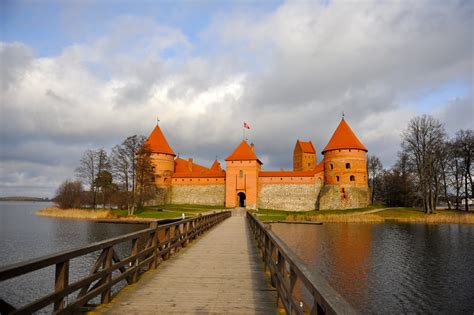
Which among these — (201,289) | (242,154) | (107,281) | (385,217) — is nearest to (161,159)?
(242,154)

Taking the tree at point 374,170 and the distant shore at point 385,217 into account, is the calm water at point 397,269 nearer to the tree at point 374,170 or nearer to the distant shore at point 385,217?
the distant shore at point 385,217

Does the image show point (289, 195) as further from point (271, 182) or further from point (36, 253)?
point (36, 253)

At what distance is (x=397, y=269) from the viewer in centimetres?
1263

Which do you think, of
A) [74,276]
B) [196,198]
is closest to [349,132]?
[196,198]

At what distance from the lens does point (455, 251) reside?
16.1m

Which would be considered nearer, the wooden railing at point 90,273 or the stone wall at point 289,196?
the wooden railing at point 90,273

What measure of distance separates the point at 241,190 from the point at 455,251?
2791 cm

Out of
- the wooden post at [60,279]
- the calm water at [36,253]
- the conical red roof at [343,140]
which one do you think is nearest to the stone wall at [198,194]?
the conical red roof at [343,140]

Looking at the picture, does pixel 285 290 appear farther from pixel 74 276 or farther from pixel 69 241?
pixel 69 241

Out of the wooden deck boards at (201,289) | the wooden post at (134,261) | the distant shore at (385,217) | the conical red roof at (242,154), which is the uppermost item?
the conical red roof at (242,154)

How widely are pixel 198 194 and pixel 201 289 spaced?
39927mm

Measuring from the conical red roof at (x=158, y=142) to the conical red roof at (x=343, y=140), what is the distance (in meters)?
20.3

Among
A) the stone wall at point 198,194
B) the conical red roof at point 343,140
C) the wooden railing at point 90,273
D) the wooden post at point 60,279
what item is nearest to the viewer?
the wooden railing at point 90,273

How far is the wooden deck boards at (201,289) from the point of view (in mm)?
4230
